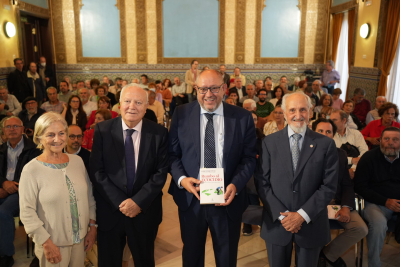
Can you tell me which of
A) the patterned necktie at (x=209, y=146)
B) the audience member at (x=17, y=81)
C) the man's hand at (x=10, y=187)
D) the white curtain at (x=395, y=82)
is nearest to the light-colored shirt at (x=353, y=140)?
the patterned necktie at (x=209, y=146)

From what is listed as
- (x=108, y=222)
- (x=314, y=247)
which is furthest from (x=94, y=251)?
(x=314, y=247)

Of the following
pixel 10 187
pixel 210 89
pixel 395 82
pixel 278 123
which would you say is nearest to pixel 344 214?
pixel 210 89

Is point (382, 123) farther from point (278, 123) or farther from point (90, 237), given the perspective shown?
point (90, 237)

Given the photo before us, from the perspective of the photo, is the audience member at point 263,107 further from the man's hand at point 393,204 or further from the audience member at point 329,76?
the audience member at point 329,76

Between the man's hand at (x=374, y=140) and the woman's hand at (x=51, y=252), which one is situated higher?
the man's hand at (x=374, y=140)

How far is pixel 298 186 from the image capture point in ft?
6.80

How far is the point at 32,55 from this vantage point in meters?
10.5

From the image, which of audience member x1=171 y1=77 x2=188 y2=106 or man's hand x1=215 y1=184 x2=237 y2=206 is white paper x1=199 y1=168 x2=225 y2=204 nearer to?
man's hand x1=215 y1=184 x2=237 y2=206

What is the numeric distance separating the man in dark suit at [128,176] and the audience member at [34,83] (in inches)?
295

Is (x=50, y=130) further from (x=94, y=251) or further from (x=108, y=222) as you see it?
(x=94, y=251)

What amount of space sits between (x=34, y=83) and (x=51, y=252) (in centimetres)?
787

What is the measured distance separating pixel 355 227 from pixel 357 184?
0.46 m

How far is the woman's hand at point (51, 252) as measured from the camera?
6.39 feet

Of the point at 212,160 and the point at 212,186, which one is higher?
the point at 212,160
